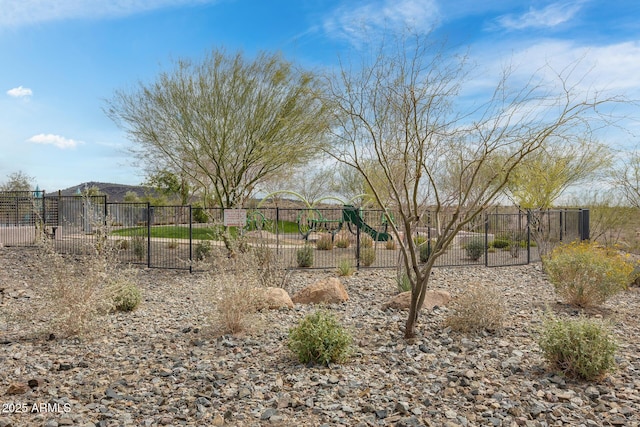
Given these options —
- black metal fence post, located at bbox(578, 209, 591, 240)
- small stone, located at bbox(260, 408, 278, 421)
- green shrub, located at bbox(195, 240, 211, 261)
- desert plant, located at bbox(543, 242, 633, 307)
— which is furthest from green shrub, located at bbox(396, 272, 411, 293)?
black metal fence post, located at bbox(578, 209, 591, 240)

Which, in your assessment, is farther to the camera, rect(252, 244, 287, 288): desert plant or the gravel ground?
rect(252, 244, 287, 288): desert plant

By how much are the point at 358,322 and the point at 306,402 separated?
8.97 ft

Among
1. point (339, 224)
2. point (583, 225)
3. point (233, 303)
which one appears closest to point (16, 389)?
point (233, 303)

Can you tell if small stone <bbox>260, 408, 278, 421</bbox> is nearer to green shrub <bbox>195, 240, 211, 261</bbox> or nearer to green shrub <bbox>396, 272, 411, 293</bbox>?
green shrub <bbox>396, 272, 411, 293</bbox>

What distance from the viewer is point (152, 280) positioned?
11.8 meters

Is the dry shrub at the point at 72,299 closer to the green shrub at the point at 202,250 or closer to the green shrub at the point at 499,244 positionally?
the green shrub at the point at 202,250

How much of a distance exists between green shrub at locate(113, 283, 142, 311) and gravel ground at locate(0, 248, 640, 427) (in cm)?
69

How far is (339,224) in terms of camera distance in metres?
19.6

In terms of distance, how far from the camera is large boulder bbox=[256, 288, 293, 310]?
720 centimetres

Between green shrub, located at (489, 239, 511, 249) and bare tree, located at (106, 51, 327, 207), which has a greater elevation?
bare tree, located at (106, 51, 327, 207)

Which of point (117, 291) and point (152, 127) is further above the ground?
point (152, 127)

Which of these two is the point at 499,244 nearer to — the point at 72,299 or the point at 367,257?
the point at 367,257

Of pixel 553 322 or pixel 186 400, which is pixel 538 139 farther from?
pixel 186 400

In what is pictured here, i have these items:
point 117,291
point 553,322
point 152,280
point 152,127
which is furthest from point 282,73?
point 553,322
